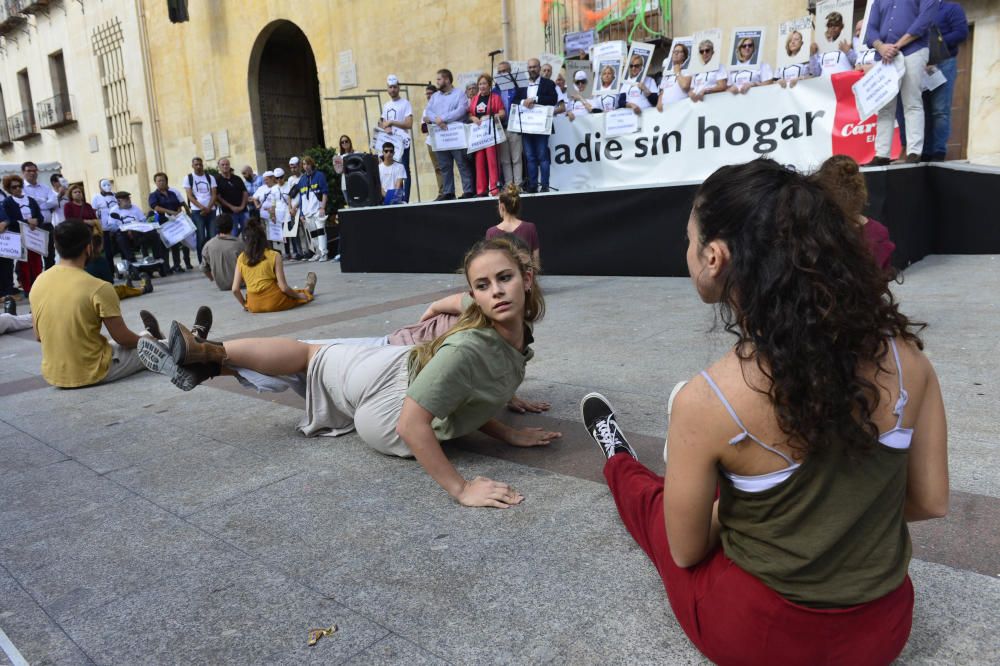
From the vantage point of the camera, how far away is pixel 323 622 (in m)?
2.02

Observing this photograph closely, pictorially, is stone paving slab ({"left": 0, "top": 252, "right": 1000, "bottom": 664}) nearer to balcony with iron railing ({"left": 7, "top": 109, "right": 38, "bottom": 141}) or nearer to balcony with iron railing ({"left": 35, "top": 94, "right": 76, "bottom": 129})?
balcony with iron railing ({"left": 35, "top": 94, "right": 76, "bottom": 129})

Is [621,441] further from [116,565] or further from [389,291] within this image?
[389,291]

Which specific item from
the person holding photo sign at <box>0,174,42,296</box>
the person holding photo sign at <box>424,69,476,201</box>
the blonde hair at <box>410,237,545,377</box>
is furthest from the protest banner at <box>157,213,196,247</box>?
the blonde hair at <box>410,237,545,377</box>

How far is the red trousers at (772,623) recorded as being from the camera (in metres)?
1.51

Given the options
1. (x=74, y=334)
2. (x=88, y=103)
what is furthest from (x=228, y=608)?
(x=88, y=103)

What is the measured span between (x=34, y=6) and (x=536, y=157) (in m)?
28.1

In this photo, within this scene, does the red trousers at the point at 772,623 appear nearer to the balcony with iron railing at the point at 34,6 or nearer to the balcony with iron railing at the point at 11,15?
the balcony with iron railing at the point at 34,6

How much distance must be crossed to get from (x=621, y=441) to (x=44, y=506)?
2.33 m

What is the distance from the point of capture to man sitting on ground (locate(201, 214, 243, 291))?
9.81 m

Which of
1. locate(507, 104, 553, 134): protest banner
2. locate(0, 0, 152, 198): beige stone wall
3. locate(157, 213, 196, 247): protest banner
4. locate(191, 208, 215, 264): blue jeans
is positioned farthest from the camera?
locate(0, 0, 152, 198): beige stone wall

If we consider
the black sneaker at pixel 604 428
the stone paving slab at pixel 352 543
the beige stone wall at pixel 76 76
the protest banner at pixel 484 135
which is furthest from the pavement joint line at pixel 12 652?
the beige stone wall at pixel 76 76

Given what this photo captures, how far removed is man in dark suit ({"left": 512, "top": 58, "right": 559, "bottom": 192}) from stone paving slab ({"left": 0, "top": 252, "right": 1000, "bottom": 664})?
20.4ft

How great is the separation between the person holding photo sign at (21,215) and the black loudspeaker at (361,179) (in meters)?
4.66

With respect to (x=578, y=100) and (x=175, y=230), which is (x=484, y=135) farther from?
(x=175, y=230)
